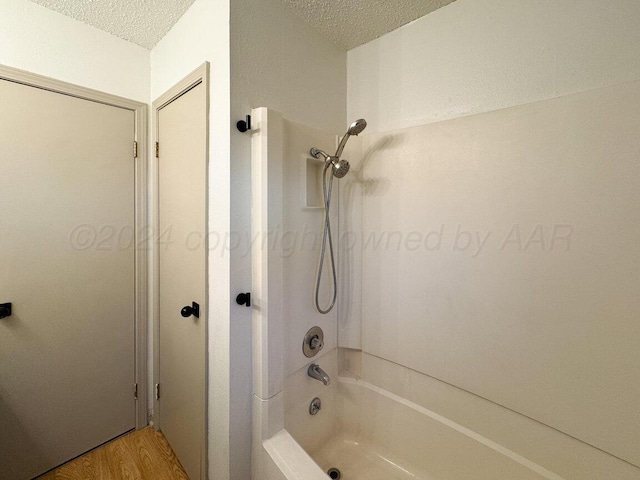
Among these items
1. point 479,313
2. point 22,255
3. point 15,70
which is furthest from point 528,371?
point 15,70

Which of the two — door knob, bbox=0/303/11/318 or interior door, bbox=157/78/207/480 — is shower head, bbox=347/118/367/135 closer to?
interior door, bbox=157/78/207/480

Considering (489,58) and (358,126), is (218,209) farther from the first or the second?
(489,58)

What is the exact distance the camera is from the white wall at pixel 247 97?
1137 millimetres

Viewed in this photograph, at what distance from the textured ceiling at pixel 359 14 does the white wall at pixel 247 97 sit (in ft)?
0.29

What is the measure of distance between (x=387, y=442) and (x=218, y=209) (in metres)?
1.54

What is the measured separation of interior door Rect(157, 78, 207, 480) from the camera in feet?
4.21

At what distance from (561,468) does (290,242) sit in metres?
1.44

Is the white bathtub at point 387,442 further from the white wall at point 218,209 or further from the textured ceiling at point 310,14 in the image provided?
the textured ceiling at point 310,14

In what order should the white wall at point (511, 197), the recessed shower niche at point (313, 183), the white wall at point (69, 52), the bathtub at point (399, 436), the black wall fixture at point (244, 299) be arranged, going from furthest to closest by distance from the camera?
the recessed shower niche at point (313, 183) → the white wall at point (69, 52) → the black wall fixture at point (244, 299) → the bathtub at point (399, 436) → the white wall at point (511, 197)

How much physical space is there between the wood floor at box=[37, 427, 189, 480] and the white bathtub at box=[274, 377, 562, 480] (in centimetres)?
77

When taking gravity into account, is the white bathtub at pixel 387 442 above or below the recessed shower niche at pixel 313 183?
below

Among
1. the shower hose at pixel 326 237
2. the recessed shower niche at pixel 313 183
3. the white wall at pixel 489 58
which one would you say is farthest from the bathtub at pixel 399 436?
the white wall at pixel 489 58

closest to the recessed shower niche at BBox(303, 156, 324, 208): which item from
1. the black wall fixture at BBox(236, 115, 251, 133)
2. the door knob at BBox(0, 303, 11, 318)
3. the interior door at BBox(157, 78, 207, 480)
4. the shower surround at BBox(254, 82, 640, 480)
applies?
the shower surround at BBox(254, 82, 640, 480)

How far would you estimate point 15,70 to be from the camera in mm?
1264
